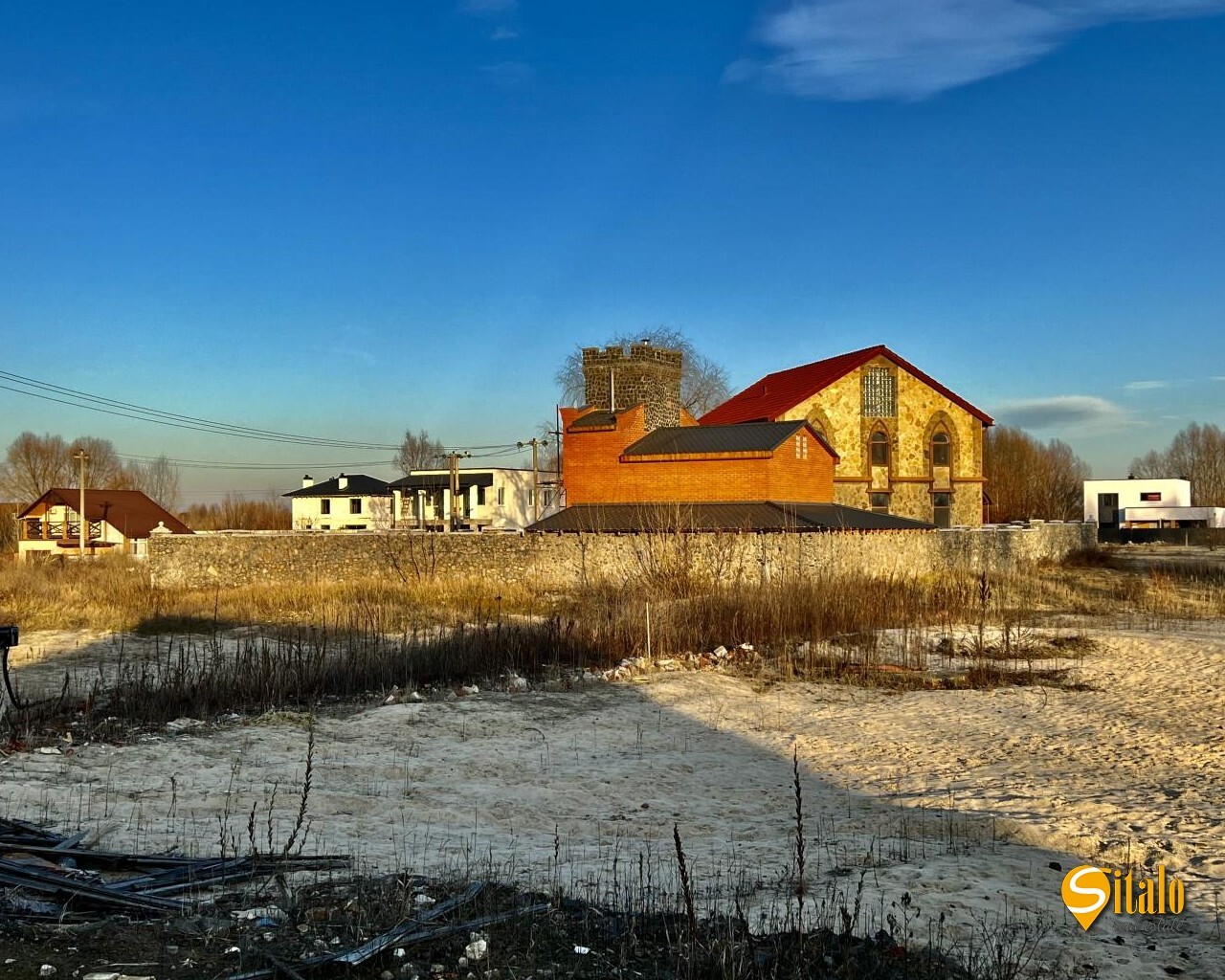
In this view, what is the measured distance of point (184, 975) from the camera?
4410 mm

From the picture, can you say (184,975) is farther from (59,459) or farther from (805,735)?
(59,459)

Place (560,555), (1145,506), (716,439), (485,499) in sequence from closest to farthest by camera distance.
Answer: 1. (560,555)
2. (716,439)
3. (485,499)
4. (1145,506)

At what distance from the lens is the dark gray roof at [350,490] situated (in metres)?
70.9

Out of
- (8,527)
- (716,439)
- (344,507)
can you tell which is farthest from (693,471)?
(8,527)

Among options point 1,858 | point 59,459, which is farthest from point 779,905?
point 59,459

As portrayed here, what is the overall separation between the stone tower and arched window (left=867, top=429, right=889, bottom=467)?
1097 centimetres

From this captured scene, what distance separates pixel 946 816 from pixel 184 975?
587 cm

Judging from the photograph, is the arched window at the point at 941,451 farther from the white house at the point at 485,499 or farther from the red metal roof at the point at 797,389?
the white house at the point at 485,499

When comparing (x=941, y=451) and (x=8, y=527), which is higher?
(x=941, y=451)

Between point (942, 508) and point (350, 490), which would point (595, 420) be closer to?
point (942, 508)

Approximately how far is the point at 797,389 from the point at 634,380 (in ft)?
31.9

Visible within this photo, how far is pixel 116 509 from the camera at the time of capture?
6141 cm

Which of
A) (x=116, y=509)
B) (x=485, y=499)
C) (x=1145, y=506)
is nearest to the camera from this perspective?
(x=116, y=509)

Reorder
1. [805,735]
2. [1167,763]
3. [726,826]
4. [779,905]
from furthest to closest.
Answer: [805,735]
[1167,763]
[726,826]
[779,905]
